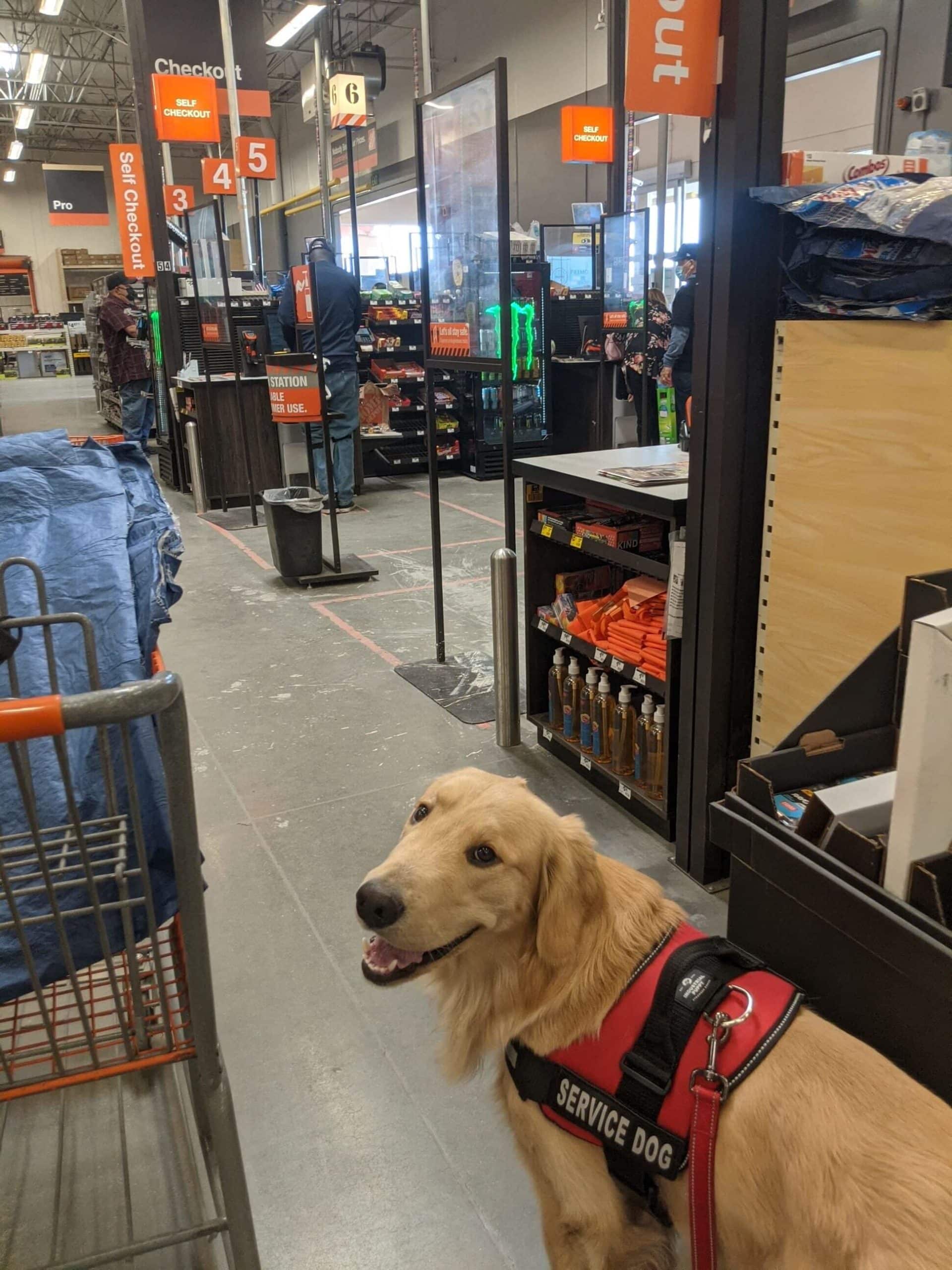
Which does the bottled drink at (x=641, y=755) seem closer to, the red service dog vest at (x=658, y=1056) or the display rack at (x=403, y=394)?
the red service dog vest at (x=658, y=1056)

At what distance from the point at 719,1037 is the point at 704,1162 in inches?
6.0

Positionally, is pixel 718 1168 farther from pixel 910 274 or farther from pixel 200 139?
pixel 200 139

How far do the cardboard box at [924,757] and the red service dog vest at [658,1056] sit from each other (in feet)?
0.92

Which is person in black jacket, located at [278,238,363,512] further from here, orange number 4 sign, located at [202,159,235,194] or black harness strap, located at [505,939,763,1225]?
black harness strap, located at [505,939,763,1225]

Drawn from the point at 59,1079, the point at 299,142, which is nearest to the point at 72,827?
the point at 59,1079

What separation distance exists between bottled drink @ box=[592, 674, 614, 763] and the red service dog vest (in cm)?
176

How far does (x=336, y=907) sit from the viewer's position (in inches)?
105

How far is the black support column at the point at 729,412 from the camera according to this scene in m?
2.22

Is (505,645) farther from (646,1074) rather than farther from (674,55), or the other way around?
(646,1074)

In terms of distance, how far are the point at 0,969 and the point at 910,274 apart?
2081mm

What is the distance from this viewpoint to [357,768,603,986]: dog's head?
1.33 metres

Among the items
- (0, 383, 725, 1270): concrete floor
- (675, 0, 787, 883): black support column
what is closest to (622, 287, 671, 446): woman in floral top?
(0, 383, 725, 1270): concrete floor

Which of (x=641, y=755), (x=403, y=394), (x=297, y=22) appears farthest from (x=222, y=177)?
(x=641, y=755)

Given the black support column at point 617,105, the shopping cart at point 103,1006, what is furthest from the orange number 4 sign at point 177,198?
the shopping cart at point 103,1006
